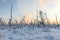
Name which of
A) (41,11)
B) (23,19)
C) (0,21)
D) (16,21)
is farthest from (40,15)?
(0,21)

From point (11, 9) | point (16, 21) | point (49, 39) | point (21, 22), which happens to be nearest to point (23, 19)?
point (21, 22)

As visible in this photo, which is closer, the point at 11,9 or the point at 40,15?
the point at 11,9

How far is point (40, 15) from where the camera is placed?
55.1 meters

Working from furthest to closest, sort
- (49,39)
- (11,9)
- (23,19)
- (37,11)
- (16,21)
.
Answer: (16,21)
(23,19)
(37,11)
(11,9)
(49,39)

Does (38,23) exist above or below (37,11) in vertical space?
below

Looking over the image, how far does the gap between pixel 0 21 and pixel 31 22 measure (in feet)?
45.6

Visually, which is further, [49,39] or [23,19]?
[23,19]

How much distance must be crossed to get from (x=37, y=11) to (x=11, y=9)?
16.3 metres

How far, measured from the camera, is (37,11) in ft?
173

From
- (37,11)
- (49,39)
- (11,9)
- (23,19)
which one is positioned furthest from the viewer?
(23,19)

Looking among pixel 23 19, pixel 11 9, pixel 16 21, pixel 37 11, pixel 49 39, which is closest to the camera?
pixel 49 39

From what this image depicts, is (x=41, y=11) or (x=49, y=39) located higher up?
(x=41, y=11)

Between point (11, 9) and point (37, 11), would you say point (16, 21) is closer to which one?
point (37, 11)

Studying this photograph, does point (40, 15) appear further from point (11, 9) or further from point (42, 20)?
point (11, 9)
